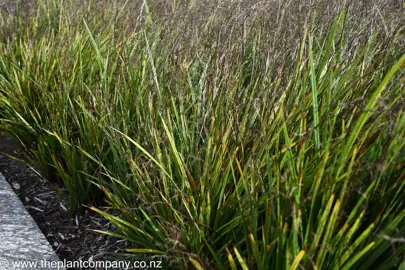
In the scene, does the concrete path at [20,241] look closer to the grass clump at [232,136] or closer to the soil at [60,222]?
→ the soil at [60,222]

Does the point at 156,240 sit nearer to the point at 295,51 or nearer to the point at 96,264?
the point at 96,264

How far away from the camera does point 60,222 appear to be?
8.50 feet

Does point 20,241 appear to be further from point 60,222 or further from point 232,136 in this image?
point 232,136

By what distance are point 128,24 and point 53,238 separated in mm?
1381

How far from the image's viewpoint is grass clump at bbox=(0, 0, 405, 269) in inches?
64.3

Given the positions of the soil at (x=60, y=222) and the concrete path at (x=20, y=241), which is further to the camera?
the soil at (x=60, y=222)

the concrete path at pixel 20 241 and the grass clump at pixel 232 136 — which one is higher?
the grass clump at pixel 232 136

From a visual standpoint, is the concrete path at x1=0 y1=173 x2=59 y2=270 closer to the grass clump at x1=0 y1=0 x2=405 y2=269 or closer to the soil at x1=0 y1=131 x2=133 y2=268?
the soil at x1=0 y1=131 x2=133 y2=268

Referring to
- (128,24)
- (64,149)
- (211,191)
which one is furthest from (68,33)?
(211,191)

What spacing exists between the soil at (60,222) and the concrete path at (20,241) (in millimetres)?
81

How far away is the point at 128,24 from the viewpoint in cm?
338

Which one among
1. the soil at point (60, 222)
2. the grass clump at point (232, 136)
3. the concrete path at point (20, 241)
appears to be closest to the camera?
the grass clump at point (232, 136)

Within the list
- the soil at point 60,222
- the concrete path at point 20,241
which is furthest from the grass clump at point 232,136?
the concrete path at point 20,241

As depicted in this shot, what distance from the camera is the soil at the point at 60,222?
2.37m
